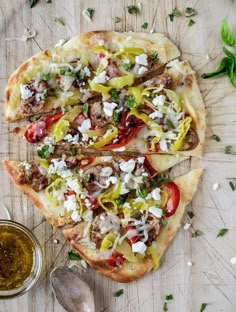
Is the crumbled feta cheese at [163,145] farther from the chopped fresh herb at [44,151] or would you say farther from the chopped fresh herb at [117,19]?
the chopped fresh herb at [117,19]

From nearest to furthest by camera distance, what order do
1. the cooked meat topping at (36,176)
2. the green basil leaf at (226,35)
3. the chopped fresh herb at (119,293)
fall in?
the green basil leaf at (226,35), the cooked meat topping at (36,176), the chopped fresh herb at (119,293)

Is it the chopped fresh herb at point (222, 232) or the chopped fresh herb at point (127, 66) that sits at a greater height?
the chopped fresh herb at point (127, 66)

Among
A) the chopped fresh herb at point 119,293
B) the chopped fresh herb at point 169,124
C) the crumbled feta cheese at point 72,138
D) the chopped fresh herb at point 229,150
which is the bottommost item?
the chopped fresh herb at point 119,293

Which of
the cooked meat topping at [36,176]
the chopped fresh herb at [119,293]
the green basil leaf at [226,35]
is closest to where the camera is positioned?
the green basil leaf at [226,35]

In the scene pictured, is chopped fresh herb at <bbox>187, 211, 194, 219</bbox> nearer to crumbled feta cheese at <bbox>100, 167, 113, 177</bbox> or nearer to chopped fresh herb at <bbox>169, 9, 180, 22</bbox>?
Answer: crumbled feta cheese at <bbox>100, 167, 113, 177</bbox>

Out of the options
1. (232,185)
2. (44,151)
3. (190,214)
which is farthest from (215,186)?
(44,151)

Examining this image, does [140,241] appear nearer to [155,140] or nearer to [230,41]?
[155,140]

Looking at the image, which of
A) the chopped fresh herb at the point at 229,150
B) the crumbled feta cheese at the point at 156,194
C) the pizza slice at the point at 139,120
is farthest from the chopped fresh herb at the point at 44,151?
the chopped fresh herb at the point at 229,150
